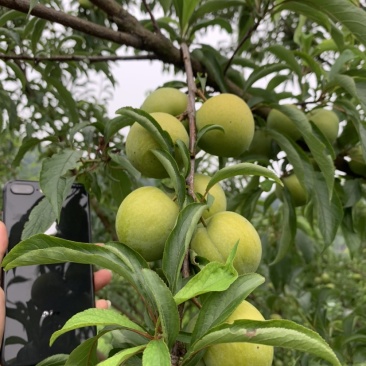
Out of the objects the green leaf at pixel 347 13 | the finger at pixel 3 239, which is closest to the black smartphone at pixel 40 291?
the finger at pixel 3 239

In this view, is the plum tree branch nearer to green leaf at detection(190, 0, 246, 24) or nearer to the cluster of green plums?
green leaf at detection(190, 0, 246, 24)

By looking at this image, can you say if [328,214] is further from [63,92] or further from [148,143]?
[63,92]

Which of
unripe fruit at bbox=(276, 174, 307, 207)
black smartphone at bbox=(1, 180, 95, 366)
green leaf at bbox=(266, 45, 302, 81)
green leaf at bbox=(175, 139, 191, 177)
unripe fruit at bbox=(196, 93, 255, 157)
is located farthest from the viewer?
unripe fruit at bbox=(276, 174, 307, 207)

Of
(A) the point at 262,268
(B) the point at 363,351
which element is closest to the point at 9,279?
(B) the point at 363,351

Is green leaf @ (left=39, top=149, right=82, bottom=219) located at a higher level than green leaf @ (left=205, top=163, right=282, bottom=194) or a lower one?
lower

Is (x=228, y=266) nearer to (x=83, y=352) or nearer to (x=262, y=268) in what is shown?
(x=83, y=352)

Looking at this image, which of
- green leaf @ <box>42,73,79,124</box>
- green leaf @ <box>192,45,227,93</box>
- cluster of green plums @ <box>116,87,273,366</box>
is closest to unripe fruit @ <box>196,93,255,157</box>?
cluster of green plums @ <box>116,87,273,366</box>

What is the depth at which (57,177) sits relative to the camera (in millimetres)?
669

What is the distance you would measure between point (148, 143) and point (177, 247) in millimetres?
208

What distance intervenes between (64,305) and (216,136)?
1.48ft

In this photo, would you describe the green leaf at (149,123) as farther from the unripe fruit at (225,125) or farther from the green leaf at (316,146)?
the green leaf at (316,146)

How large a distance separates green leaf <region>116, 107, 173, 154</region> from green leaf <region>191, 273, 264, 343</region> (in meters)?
0.23

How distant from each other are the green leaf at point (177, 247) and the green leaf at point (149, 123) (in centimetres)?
14

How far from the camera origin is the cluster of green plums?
0.46m
